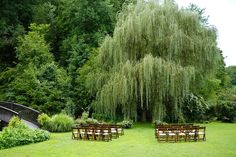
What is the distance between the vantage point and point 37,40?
115 ft

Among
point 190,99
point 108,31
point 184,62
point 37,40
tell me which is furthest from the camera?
point 108,31

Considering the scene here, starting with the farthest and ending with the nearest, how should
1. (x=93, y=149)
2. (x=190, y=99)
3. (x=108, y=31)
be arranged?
(x=108, y=31) → (x=190, y=99) → (x=93, y=149)

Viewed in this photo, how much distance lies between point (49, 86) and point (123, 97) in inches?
342

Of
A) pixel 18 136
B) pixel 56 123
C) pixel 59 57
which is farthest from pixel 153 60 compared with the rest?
pixel 59 57

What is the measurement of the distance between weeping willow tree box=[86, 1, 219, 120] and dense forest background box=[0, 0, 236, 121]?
191 cm

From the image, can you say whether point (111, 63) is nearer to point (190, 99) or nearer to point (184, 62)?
point (184, 62)

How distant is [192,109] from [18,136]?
16.2 metres

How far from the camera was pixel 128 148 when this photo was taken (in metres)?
17.1

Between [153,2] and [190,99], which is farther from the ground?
[153,2]

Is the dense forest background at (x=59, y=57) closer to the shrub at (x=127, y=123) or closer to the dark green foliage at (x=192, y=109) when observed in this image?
the dark green foliage at (x=192, y=109)

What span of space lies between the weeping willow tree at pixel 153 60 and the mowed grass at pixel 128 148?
201 inches

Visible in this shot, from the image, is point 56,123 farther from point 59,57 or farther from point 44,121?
point 59,57

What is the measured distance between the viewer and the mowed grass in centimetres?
1544

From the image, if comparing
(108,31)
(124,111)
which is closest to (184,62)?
(124,111)
